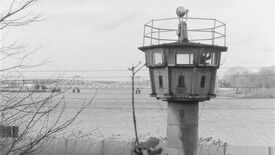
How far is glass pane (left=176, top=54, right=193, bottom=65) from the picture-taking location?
979 cm

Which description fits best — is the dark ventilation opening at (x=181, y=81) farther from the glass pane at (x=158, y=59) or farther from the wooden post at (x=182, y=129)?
the glass pane at (x=158, y=59)

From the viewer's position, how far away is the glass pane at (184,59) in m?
9.79

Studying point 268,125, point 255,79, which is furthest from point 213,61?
point 268,125

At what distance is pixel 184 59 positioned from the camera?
9.82 metres

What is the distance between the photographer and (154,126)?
101 feet

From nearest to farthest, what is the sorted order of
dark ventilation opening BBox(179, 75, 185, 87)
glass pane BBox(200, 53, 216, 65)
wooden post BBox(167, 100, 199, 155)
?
dark ventilation opening BBox(179, 75, 185, 87)
glass pane BBox(200, 53, 216, 65)
wooden post BBox(167, 100, 199, 155)

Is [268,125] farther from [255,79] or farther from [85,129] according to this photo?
[85,129]

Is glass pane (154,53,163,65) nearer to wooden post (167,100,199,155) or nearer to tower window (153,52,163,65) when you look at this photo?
tower window (153,52,163,65)

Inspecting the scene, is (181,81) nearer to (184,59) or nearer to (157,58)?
(184,59)

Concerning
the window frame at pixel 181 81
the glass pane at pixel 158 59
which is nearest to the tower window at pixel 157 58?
the glass pane at pixel 158 59

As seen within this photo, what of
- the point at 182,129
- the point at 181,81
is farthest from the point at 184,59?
the point at 182,129

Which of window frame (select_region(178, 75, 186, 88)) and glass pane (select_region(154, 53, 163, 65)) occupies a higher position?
glass pane (select_region(154, 53, 163, 65))

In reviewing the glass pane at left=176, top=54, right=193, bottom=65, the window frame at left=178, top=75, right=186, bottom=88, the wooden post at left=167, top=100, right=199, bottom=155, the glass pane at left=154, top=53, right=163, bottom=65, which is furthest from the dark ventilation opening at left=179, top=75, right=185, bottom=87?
the glass pane at left=154, top=53, right=163, bottom=65

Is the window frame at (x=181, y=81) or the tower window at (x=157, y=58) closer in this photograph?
the window frame at (x=181, y=81)
